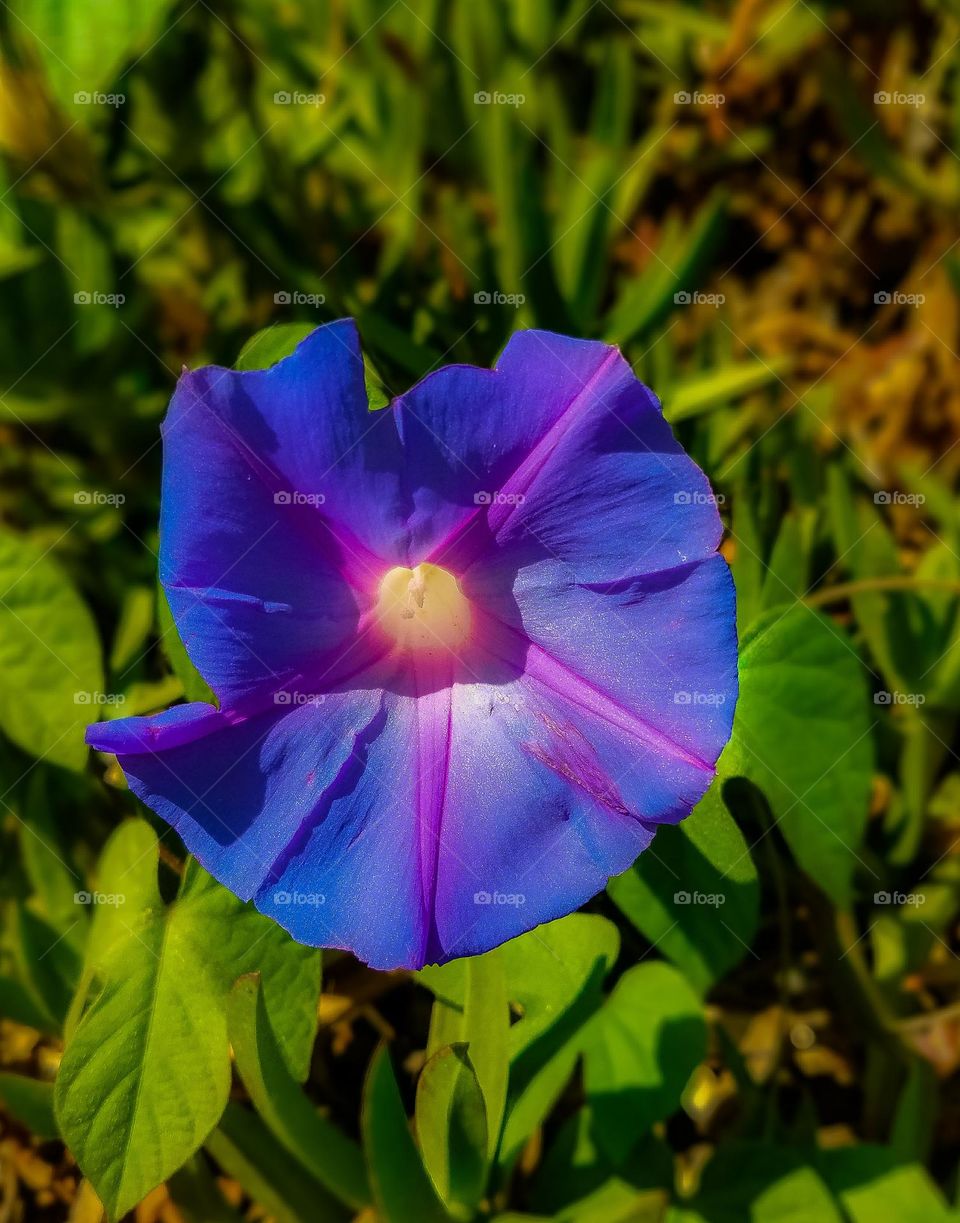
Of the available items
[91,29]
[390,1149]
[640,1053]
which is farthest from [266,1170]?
[91,29]

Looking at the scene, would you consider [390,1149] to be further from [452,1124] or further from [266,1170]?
[266,1170]

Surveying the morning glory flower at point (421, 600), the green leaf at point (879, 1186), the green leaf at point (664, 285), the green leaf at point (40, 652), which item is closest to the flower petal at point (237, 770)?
the morning glory flower at point (421, 600)

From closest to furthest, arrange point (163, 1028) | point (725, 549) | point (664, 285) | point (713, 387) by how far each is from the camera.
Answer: point (163, 1028), point (725, 549), point (713, 387), point (664, 285)

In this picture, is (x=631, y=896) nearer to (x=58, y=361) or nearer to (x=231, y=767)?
(x=231, y=767)

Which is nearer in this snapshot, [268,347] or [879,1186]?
[268,347]

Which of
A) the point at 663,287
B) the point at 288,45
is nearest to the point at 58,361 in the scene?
the point at 288,45

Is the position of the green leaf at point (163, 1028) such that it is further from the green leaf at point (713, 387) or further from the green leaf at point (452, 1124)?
the green leaf at point (713, 387)

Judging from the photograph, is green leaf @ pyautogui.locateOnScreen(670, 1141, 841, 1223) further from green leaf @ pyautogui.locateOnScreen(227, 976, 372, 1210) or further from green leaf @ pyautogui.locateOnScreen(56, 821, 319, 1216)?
green leaf @ pyautogui.locateOnScreen(56, 821, 319, 1216)
